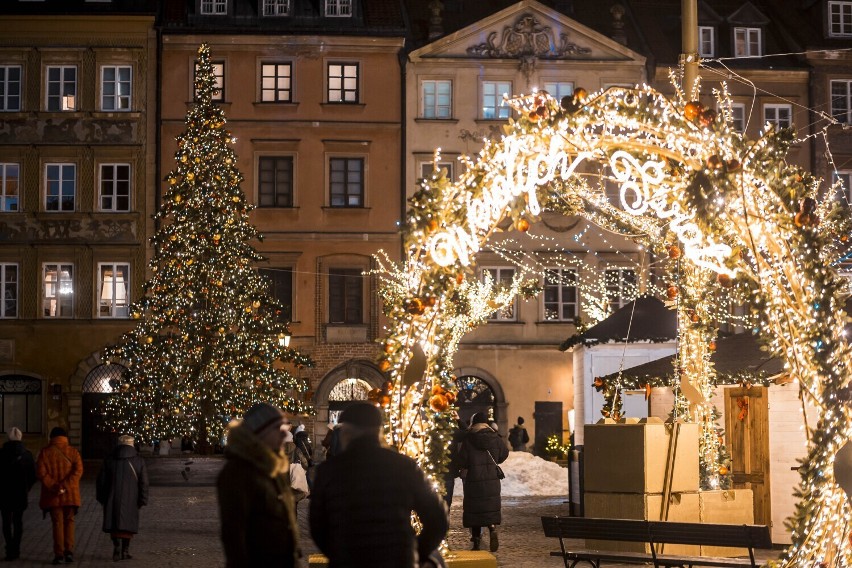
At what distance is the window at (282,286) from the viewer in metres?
39.6

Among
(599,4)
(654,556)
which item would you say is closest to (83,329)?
(599,4)

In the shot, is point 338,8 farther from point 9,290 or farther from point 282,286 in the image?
point 9,290

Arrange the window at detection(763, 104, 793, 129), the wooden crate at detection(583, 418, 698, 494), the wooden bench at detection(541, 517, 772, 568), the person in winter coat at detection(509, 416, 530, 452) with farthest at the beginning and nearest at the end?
the window at detection(763, 104, 793, 129) → the person in winter coat at detection(509, 416, 530, 452) → the wooden crate at detection(583, 418, 698, 494) → the wooden bench at detection(541, 517, 772, 568)

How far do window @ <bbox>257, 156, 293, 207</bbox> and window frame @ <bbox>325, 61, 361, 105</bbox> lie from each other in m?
2.23

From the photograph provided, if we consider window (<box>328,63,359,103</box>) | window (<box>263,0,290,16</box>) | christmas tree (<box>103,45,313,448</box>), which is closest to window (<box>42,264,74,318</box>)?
christmas tree (<box>103,45,313,448</box>)

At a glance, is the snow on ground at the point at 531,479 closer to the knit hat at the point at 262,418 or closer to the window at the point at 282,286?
the window at the point at 282,286

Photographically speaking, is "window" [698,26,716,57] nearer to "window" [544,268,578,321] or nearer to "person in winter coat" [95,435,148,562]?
"window" [544,268,578,321]

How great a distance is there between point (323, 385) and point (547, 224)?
766cm

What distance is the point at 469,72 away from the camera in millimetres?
40344

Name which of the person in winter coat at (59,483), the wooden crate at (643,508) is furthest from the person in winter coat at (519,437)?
the wooden crate at (643,508)

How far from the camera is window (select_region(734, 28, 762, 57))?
41750mm

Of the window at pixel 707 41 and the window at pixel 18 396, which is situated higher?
the window at pixel 707 41

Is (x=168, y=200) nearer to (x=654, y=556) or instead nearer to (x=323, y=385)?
(x=323, y=385)

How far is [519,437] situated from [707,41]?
42.9 ft
